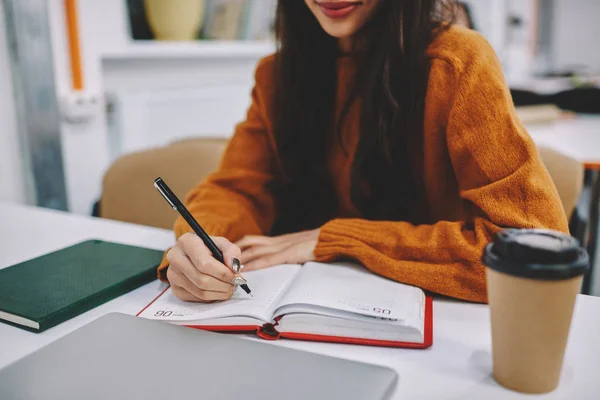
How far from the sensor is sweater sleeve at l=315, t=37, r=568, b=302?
2.36ft

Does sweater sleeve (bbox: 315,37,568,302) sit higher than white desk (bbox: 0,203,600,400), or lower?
higher

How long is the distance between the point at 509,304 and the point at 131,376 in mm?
354

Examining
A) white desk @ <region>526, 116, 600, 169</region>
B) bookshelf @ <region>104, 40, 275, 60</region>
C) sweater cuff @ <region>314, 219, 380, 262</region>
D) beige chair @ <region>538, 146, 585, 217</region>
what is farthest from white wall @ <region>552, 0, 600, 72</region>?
sweater cuff @ <region>314, 219, 380, 262</region>

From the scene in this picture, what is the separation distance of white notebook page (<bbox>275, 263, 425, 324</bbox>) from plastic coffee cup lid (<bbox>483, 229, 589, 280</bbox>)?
0.17 meters

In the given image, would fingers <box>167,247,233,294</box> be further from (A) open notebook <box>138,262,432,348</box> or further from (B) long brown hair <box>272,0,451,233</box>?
(B) long brown hair <box>272,0,451,233</box>

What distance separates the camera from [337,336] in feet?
2.02

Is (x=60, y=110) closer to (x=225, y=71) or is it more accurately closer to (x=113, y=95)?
(x=113, y=95)

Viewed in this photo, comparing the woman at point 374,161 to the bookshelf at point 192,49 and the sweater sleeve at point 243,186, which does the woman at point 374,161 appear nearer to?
the sweater sleeve at point 243,186

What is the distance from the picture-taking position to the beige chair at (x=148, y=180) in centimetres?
144

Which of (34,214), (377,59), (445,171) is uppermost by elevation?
(377,59)

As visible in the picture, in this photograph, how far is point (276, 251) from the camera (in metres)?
0.85

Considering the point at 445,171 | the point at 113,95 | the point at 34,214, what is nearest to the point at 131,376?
the point at 445,171

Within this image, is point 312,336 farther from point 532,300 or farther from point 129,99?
point 129,99

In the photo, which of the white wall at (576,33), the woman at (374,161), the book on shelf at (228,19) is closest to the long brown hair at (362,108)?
the woman at (374,161)
